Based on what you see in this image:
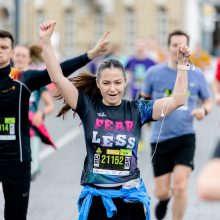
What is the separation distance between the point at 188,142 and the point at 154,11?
45968mm

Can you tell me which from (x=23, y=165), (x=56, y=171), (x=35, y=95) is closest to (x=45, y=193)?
(x=35, y=95)

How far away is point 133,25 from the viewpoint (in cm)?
5456

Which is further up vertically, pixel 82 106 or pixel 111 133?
pixel 82 106

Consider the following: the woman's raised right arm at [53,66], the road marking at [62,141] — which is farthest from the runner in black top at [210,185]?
the road marking at [62,141]

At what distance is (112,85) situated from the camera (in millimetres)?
6039

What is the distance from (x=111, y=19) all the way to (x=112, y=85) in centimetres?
4845

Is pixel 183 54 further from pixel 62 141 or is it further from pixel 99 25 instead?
pixel 99 25

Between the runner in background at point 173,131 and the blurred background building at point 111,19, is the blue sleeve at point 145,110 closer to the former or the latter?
the runner in background at point 173,131

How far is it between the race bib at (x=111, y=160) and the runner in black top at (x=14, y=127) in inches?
33.8

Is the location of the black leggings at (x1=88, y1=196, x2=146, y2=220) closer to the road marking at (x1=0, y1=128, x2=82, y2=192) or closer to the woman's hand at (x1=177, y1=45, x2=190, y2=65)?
the woman's hand at (x1=177, y1=45, x2=190, y2=65)

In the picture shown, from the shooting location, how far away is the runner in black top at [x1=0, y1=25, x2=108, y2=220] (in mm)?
6680

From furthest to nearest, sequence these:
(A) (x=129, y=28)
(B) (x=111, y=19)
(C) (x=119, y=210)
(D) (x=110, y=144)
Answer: (A) (x=129, y=28), (B) (x=111, y=19), (D) (x=110, y=144), (C) (x=119, y=210)

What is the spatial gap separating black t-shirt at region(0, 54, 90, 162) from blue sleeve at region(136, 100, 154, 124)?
92cm

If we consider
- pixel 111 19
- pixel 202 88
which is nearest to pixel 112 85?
pixel 202 88
